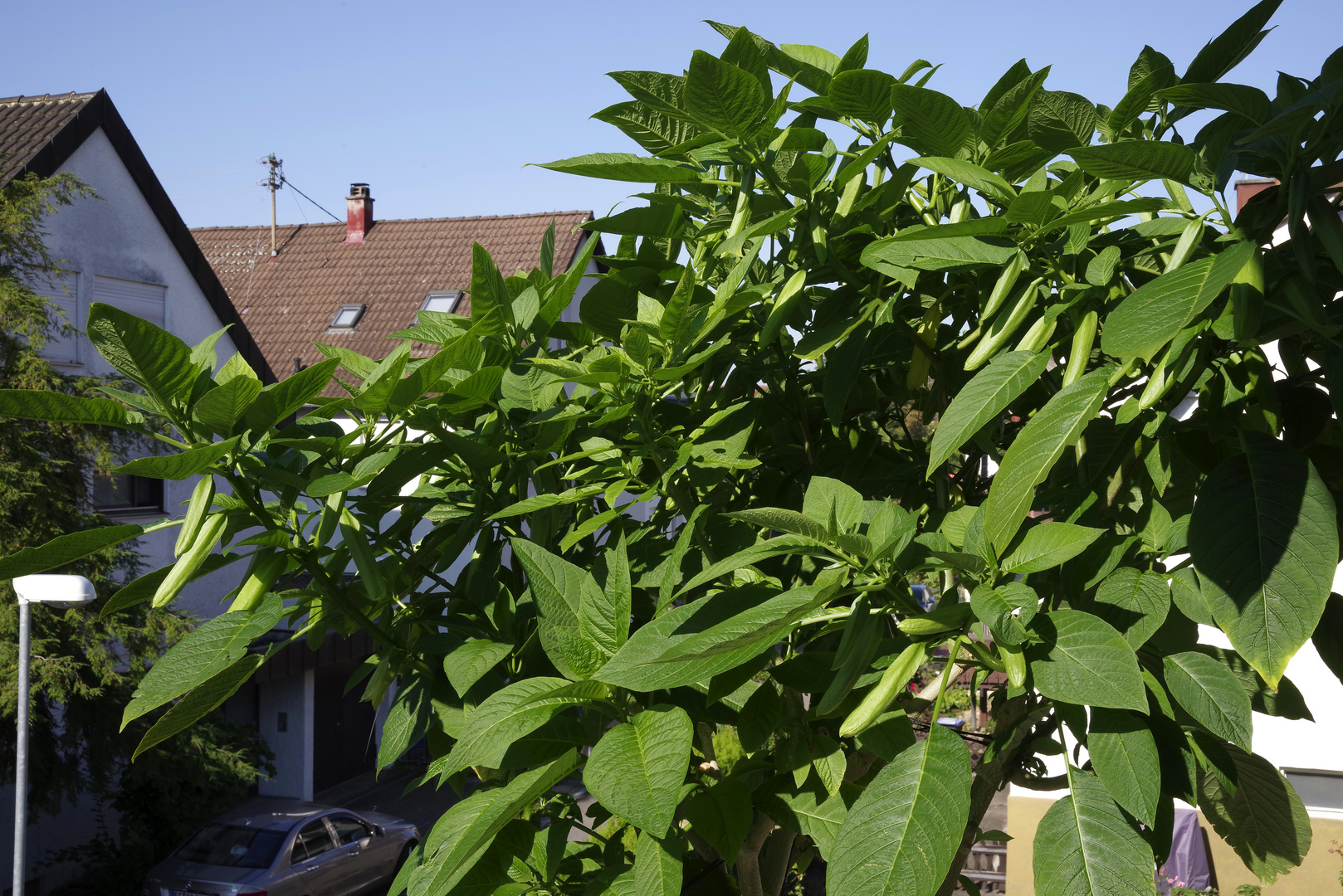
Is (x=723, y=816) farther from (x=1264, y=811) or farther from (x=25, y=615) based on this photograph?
(x=25, y=615)

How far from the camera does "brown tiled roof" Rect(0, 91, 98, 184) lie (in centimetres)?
1017

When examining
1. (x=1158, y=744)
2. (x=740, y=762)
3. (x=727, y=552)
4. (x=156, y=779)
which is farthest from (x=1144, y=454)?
(x=156, y=779)

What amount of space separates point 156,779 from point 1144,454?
1214 cm

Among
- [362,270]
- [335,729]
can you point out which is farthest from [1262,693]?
[362,270]

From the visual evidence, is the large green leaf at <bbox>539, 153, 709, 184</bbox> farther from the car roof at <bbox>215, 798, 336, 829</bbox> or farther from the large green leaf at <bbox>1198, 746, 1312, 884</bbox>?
the car roof at <bbox>215, 798, 336, 829</bbox>

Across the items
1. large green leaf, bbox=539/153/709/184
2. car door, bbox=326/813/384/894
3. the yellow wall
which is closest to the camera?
large green leaf, bbox=539/153/709/184

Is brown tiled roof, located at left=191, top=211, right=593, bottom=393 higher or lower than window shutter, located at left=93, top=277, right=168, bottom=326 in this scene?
higher

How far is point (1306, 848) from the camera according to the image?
1223 millimetres

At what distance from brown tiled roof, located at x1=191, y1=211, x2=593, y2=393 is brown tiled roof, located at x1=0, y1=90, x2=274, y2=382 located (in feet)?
10.6

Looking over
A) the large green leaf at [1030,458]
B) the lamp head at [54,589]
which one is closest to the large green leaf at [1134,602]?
the large green leaf at [1030,458]

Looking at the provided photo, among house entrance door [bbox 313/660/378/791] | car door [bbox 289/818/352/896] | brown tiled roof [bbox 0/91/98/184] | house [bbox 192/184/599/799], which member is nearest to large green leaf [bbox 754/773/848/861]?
brown tiled roof [bbox 0/91/98/184]

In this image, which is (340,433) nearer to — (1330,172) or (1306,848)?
(1330,172)

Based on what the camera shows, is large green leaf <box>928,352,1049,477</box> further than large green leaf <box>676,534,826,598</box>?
Yes

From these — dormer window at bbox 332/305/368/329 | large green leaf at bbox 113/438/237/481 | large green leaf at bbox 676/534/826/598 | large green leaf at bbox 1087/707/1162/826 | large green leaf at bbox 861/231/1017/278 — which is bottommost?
large green leaf at bbox 1087/707/1162/826
